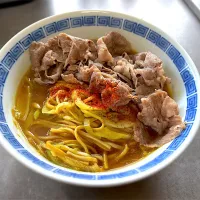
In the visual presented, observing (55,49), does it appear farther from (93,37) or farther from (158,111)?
(158,111)

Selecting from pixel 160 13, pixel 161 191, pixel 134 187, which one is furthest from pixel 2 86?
pixel 160 13

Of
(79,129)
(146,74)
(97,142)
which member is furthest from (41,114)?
(146,74)

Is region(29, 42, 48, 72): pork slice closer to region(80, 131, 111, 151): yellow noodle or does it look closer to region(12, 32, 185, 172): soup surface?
region(12, 32, 185, 172): soup surface

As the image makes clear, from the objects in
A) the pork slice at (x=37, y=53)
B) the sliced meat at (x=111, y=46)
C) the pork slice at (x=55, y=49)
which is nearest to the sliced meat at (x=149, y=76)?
the sliced meat at (x=111, y=46)

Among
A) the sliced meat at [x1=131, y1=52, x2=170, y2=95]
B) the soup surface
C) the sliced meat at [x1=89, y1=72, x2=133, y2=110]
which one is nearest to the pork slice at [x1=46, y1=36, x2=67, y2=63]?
the soup surface

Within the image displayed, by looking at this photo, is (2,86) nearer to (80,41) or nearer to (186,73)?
(80,41)

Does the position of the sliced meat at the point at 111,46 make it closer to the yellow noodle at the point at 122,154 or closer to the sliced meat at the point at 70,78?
the sliced meat at the point at 70,78

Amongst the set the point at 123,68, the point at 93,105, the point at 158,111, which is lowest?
the point at 158,111
